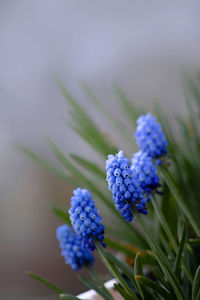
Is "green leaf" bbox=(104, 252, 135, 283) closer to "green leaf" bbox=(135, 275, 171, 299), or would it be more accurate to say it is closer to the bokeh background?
"green leaf" bbox=(135, 275, 171, 299)

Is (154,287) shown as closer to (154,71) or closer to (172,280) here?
(172,280)

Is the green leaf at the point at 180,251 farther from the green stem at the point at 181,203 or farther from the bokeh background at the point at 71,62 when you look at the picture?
the bokeh background at the point at 71,62

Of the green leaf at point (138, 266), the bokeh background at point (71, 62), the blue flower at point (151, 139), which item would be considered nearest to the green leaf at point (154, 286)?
the green leaf at point (138, 266)

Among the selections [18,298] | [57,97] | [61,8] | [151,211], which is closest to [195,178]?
[151,211]

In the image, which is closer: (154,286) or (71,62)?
(154,286)

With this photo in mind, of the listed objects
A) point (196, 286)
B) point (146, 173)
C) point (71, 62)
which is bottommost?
point (196, 286)

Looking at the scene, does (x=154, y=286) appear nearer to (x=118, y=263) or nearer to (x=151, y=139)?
(x=118, y=263)

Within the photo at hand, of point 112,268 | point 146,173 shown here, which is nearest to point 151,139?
point 146,173
